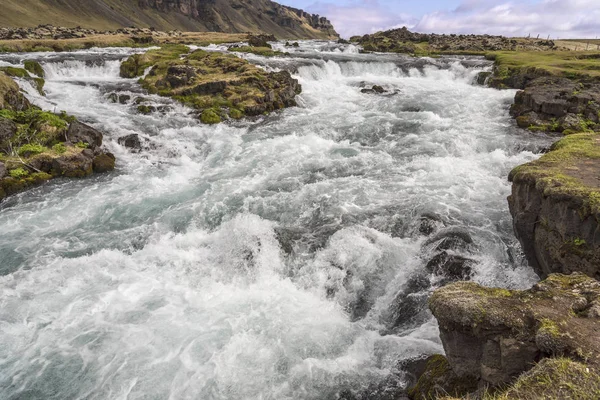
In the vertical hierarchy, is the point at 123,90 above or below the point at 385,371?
above

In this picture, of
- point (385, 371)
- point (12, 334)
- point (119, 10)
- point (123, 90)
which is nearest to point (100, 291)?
point (12, 334)

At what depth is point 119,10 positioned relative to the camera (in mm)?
166375

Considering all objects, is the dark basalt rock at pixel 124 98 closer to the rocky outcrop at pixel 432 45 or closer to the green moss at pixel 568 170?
the green moss at pixel 568 170

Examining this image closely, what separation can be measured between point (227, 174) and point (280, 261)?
9.58 meters

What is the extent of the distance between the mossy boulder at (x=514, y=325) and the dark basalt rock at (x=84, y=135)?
22.5 meters

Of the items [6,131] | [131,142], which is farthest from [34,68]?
[131,142]

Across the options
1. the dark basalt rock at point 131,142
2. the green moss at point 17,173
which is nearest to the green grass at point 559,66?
the dark basalt rock at point 131,142

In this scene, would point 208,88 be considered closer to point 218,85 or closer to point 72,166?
point 218,85

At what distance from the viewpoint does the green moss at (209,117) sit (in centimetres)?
2914

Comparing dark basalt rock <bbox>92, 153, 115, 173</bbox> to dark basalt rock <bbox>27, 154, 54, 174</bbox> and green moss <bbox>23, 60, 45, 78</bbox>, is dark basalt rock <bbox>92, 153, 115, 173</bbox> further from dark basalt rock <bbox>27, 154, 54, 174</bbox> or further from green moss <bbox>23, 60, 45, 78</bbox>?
green moss <bbox>23, 60, 45, 78</bbox>

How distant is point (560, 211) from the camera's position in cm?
1034

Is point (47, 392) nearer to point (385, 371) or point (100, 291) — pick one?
point (100, 291)

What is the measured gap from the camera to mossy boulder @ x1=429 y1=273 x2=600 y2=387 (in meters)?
5.66

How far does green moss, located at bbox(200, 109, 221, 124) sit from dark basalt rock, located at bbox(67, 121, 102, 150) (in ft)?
27.0
